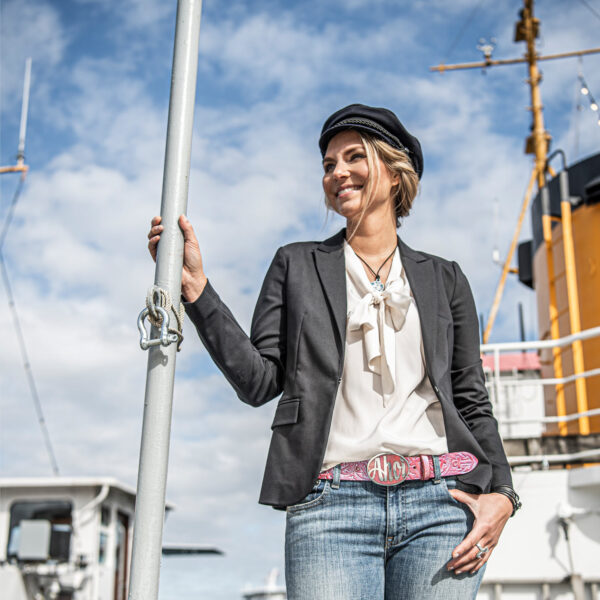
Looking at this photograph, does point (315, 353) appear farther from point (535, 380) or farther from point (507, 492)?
point (535, 380)

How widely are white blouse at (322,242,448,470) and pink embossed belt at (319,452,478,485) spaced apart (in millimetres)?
18

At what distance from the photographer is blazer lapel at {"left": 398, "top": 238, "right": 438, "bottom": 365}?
69.6 inches

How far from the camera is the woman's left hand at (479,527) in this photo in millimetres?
1584

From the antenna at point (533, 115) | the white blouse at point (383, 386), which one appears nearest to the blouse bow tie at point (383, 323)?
the white blouse at point (383, 386)

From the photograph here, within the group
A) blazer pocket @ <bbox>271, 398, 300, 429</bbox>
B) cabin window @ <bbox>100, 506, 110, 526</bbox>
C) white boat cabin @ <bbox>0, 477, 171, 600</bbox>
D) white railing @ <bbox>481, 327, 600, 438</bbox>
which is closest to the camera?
blazer pocket @ <bbox>271, 398, 300, 429</bbox>

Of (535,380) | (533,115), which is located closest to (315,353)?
(535,380)

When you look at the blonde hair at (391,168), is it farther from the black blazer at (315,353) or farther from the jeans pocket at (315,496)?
the jeans pocket at (315,496)

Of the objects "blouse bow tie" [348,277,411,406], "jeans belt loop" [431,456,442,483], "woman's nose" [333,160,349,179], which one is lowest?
"jeans belt loop" [431,456,442,483]

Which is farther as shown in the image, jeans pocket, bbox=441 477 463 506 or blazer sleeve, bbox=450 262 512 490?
blazer sleeve, bbox=450 262 512 490

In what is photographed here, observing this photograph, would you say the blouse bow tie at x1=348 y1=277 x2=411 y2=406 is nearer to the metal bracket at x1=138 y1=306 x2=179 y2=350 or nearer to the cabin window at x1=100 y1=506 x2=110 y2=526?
the metal bracket at x1=138 y1=306 x2=179 y2=350

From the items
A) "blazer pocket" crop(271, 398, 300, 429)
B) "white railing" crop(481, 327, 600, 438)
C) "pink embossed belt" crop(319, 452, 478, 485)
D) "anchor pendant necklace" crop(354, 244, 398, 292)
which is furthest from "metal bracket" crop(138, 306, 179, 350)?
"white railing" crop(481, 327, 600, 438)

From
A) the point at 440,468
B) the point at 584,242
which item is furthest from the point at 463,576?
the point at 584,242

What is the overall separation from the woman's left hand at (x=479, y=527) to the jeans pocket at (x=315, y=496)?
0.88 feet

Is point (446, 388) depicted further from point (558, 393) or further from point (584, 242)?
point (584, 242)
